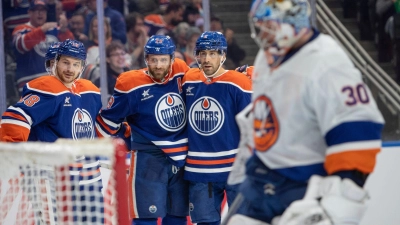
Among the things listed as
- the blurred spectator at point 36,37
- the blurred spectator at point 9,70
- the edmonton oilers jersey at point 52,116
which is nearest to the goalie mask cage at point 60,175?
the edmonton oilers jersey at point 52,116

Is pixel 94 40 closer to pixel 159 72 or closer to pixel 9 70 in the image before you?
pixel 9 70

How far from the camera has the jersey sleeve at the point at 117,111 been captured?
3766 mm

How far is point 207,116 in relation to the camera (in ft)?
12.1

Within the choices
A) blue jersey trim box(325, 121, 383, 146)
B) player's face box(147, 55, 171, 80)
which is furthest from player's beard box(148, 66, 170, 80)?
blue jersey trim box(325, 121, 383, 146)

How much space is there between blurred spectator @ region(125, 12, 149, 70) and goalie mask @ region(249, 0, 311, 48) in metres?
3.04

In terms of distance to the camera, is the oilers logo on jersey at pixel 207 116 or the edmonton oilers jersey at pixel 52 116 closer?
the edmonton oilers jersey at pixel 52 116

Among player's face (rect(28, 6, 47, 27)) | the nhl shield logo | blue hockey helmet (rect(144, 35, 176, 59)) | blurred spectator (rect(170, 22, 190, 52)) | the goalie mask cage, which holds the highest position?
player's face (rect(28, 6, 47, 27))

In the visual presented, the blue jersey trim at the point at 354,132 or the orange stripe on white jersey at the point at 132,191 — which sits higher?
the blue jersey trim at the point at 354,132

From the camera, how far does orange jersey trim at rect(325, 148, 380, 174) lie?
Answer: 197 centimetres

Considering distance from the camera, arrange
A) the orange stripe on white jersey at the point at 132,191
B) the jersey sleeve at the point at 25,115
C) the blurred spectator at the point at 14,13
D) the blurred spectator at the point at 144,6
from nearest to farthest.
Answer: the jersey sleeve at the point at 25,115, the orange stripe on white jersey at the point at 132,191, the blurred spectator at the point at 14,13, the blurred spectator at the point at 144,6

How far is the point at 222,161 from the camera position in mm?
3705

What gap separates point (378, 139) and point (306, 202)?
0.25 m

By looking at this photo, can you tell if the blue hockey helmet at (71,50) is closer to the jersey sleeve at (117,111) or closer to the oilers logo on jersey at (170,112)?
the jersey sleeve at (117,111)

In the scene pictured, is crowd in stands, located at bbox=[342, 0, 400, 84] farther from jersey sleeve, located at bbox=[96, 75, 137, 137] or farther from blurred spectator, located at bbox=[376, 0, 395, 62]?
jersey sleeve, located at bbox=[96, 75, 137, 137]
